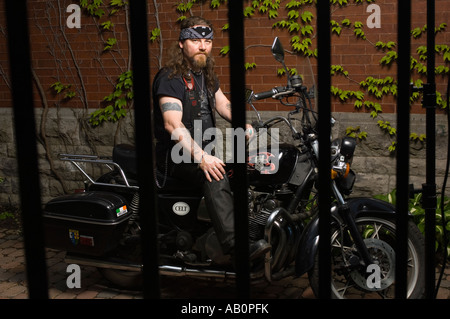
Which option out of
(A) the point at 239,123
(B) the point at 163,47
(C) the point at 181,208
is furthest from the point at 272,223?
(B) the point at 163,47

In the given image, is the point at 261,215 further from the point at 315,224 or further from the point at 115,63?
the point at 115,63

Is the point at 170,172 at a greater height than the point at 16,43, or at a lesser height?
lesser

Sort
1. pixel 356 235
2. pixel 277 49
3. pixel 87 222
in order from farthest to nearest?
pixel 87 222 < pixel 356 235 < pixel 277 49

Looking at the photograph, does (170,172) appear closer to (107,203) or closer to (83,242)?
(107,203)

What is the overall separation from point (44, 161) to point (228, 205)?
4.08 meters

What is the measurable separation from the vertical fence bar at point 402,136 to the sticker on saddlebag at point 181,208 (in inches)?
111

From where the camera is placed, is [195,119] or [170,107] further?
[195,119]

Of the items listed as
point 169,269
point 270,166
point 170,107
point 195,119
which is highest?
point 170,107

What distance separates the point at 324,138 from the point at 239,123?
0.59ft

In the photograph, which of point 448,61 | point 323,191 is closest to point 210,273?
point 323,191

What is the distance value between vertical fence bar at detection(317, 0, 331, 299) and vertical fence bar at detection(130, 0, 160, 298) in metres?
0.31

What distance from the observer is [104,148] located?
6.60 m

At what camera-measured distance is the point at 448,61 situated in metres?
5.51

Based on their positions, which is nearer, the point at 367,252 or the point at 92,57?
the point at 367,252
